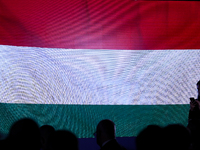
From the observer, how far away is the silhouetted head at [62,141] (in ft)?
3.21

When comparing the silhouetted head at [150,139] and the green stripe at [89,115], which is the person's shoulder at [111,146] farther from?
the green stripe at [89,115]

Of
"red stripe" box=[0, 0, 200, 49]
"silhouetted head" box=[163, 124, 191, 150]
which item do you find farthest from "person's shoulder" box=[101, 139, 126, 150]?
"red stripe" box=[0, 0, 200, 49]

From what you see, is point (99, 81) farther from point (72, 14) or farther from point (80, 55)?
point (72, 14)

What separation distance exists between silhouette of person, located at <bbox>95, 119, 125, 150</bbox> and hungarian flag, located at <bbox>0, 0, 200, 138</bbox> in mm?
565

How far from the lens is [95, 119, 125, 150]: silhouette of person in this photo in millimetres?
1367

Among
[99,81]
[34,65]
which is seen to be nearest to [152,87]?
[99,81]

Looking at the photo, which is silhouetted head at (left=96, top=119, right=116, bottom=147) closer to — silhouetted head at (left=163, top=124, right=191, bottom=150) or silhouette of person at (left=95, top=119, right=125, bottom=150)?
silhouette of person at (left=95, top=119, right=125, bottom=150)

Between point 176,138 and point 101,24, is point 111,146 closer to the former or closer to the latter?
point 176,138

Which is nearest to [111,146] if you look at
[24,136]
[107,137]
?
[107,137]

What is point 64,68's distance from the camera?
2.04 metres

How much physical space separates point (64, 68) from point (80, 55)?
0.72 feet

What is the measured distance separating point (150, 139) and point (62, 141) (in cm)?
46

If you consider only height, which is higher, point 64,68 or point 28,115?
point 64,68

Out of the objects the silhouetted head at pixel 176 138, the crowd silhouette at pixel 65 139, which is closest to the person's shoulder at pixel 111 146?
the crowd silhouette at pixel 65 139
